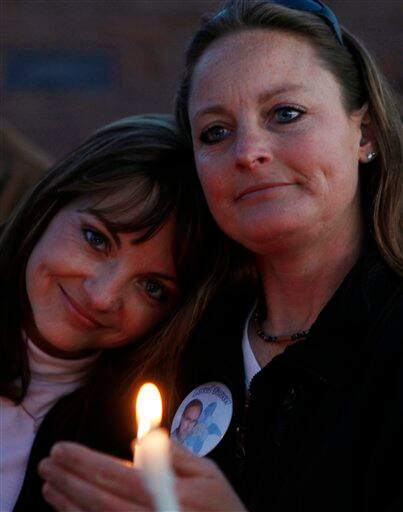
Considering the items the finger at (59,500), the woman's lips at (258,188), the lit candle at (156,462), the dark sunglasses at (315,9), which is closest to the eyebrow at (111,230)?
the woman's lips at (258,188)

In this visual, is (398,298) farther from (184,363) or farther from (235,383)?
(184,363)

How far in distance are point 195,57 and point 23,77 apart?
4731 millimetres

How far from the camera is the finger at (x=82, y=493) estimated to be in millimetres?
1333

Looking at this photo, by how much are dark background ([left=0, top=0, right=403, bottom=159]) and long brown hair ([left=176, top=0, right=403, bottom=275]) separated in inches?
180

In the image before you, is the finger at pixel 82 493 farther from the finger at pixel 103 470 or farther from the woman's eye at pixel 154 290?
the woman's eye at pixel 154 290

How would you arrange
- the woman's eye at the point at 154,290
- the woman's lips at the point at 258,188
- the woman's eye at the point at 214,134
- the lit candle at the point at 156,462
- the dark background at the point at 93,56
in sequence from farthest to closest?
1. the dark background at the point at 93,56
2. the woman's eye at the point at 154,290
3. the woman's eye at the point at 214,134
4. the woman's lips at the point at 258,188
5. the lit candle at the point at 156,462

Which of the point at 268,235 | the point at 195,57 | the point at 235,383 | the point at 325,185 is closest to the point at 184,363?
the point at 235,383

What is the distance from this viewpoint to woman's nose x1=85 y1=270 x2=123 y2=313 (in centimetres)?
236

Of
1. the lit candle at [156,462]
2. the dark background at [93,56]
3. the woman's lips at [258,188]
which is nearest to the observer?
the lit candle at [156,462]

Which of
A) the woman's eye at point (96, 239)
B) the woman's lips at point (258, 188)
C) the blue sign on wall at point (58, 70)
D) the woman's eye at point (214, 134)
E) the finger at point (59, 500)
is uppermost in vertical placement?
the blue sign on wall at point (58, 70)

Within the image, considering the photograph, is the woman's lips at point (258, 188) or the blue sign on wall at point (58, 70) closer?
the woman's lips at point (258, 188)

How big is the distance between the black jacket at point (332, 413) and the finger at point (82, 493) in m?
0.51

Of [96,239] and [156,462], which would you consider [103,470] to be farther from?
[96,239]

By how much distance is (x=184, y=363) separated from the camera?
2375 mm
